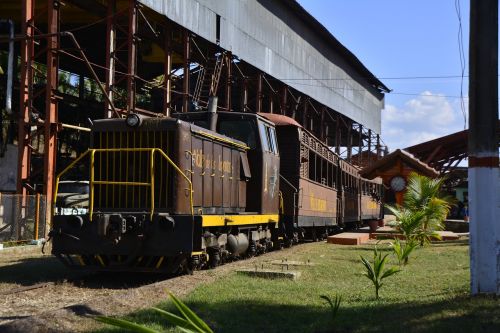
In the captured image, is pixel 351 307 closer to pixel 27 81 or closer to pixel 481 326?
pixel 481 326

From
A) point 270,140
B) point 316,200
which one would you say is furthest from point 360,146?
point 270,140

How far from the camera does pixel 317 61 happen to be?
41781 millimetres

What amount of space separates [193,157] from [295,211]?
5.97m

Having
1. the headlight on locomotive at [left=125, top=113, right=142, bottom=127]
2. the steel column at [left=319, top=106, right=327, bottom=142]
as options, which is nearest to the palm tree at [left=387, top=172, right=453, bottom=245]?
the headlight on locomotive at [left=125, top=113, right=142, bottom=127]

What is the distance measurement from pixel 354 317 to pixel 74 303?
3.95m

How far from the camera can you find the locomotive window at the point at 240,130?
13750mm

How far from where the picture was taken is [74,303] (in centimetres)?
808

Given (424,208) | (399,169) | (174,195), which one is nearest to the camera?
(174,195)

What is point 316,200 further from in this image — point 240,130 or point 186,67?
point 186,67

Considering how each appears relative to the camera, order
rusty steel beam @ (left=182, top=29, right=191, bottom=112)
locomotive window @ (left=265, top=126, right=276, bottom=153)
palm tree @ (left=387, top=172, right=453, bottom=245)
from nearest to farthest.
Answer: locomotive window @ (left=265, top=126, right=276, bottom=153)
palm tree @ (left=387, top=172, right=453, bottom=245)
rusty steel beam @ (left=182, top=29, right=191, bottom=112)

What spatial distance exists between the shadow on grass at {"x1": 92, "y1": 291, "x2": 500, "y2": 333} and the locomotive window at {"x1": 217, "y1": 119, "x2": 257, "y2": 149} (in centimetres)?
628

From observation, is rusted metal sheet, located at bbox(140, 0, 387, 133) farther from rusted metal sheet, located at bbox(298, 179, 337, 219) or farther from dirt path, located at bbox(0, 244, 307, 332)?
dirt path, located at bbox(0, 244, 307, 332)

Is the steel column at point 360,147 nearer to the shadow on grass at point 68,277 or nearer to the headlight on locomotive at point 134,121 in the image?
the shadow on grass at point 68,277

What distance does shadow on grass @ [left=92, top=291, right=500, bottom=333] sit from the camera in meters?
6.38
